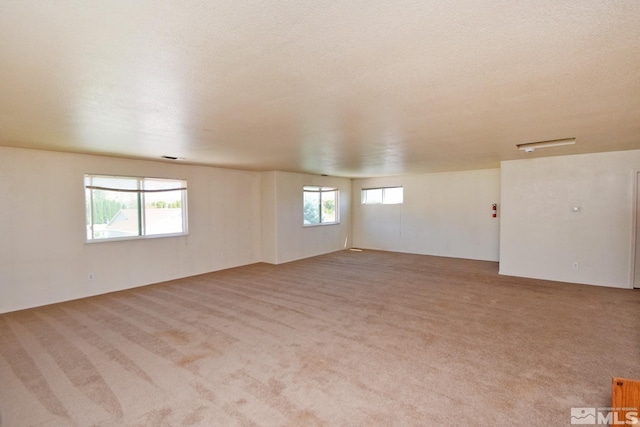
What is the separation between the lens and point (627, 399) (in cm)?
183

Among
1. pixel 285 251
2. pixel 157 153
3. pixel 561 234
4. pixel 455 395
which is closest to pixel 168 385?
pixel 455 395

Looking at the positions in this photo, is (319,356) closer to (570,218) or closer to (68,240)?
(68,240)

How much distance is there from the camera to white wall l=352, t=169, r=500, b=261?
7.83 metres

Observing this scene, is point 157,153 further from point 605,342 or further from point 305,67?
point 605,342

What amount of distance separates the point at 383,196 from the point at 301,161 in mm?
4501

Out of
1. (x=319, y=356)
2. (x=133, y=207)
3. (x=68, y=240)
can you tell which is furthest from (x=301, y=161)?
(x=68, y=240)

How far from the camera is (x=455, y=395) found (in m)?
2.36

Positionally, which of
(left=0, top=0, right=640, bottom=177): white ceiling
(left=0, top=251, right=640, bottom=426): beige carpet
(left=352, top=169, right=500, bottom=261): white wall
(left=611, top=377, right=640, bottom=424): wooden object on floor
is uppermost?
(left=0, top=0, right=640, bottom=177): white ceiling

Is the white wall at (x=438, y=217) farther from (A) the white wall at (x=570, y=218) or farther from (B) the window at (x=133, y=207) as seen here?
(B) the window at (x=133, y=207)

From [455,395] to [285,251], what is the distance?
5887 mm

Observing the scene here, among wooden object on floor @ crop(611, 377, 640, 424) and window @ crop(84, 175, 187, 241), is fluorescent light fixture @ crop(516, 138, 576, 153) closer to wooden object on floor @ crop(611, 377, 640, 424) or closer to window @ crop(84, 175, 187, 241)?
wooden object on floor @ crop(611, 377, 640, 424)

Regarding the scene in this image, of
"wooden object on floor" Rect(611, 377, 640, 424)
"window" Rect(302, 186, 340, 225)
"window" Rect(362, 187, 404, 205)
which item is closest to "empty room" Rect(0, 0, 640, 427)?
"wooden object on floor" Rect(611, 377, 640, 424)

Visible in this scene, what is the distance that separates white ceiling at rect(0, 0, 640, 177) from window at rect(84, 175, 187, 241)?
180cm

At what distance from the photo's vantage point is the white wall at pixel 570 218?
205 inches
